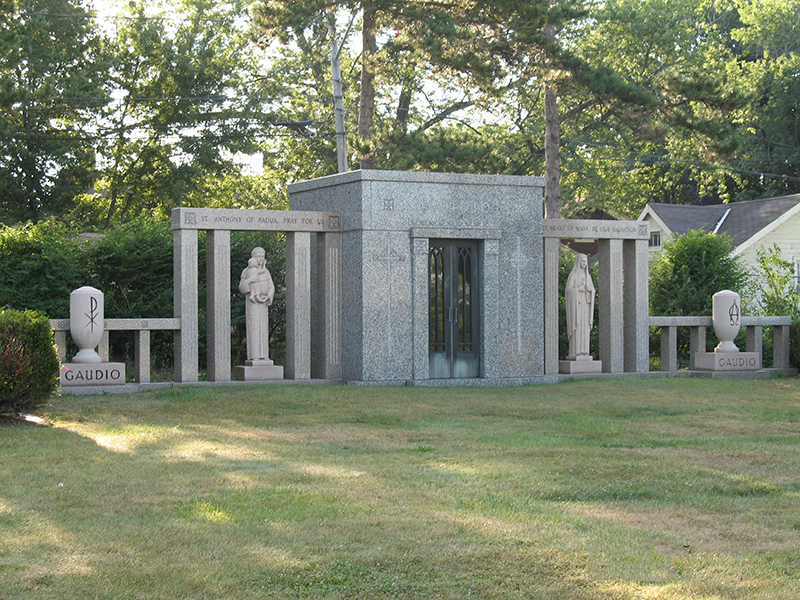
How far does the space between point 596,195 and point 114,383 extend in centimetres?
3005

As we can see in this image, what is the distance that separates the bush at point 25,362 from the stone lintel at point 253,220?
4.20 metres

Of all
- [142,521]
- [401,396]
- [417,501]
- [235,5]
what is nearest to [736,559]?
[417,501]

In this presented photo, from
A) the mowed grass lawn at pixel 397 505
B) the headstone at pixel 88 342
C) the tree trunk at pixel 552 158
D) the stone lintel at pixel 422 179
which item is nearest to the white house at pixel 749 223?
the tree trunk at pixel 552 158

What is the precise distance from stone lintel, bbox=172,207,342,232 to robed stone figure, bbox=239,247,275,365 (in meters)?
0.47

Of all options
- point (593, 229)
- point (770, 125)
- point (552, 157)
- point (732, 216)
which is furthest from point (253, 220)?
point (770, 125)

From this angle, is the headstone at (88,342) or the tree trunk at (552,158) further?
the tree trunk at (552,158)

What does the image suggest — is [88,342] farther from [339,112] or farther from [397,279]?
[339,112]

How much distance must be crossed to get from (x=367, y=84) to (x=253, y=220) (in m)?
12.7

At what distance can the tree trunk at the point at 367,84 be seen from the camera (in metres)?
24.3

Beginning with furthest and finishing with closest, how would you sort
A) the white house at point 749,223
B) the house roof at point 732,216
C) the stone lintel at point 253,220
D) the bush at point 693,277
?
1. the house roof at point 732,216
2. the white house at point 749,223
3. the bush at point 693,277
4. the stone lintel at point 253,220

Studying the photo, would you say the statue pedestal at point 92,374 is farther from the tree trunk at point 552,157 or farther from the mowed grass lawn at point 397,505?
the tree trunk at point 552,157

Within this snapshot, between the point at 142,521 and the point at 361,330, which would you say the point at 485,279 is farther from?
the point at 142,521

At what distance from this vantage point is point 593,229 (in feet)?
57.0

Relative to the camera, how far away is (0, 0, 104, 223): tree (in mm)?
28531
